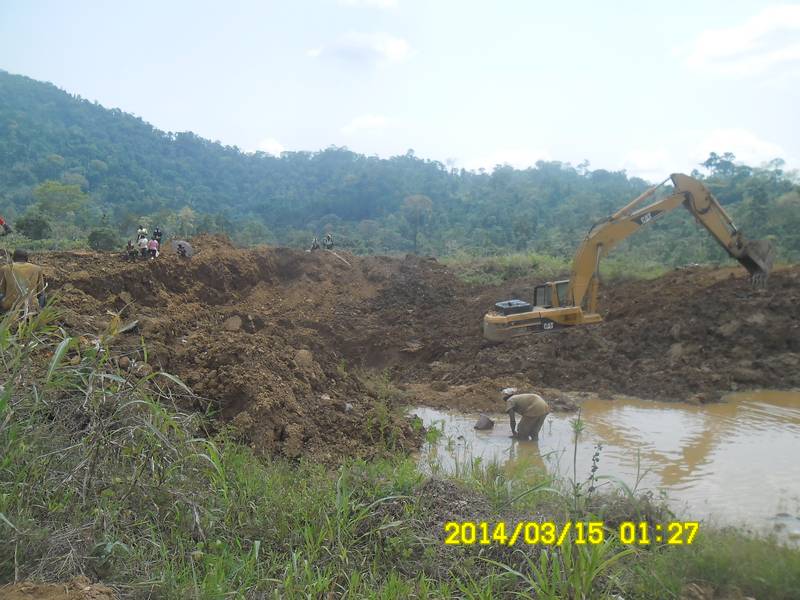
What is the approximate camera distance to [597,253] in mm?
10594

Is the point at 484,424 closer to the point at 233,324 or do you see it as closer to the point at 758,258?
the point at 233,324

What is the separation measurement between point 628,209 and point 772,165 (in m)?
27.1

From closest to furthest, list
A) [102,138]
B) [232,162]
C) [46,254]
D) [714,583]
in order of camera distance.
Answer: [714,583] → [46,254] → [102,138] → [232,162]

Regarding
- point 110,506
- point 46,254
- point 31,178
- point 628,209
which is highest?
point 31,178

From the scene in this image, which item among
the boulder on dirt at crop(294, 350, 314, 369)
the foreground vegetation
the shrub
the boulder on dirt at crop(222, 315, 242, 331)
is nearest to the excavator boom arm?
the boulder on dirt at crop(294, 350, 314, 369)

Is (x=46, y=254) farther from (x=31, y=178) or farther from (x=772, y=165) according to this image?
(x=31, y=178)

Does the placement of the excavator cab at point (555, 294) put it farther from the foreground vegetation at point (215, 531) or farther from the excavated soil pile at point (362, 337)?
the foreground vegetation at point (215, 531)

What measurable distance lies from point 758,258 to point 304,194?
5132 centimetres

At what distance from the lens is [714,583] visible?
3158 mm

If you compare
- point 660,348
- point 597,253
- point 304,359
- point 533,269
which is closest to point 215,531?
point 304,359

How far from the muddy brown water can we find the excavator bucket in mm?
3312

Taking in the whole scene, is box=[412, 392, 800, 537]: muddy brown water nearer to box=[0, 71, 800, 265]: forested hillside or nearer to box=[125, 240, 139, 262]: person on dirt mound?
box=[125, 240, 139, 262]: person on dirt mound

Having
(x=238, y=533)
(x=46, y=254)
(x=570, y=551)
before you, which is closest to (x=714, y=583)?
(x=570, y=551)

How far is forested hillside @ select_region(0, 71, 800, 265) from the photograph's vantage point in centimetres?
2478
